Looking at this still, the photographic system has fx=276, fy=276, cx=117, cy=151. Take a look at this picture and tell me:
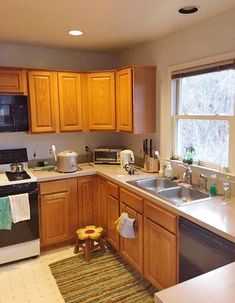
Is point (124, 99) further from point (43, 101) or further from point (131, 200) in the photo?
point (131, 200)

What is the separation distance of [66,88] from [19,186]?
1.28 m

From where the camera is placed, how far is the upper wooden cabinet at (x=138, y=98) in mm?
3053

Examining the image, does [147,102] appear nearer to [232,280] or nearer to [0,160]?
[0,160]

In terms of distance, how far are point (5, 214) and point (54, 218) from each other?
561 mm

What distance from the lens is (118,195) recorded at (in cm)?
285

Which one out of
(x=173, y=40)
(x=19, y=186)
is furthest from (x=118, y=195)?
(x=173, y=40)

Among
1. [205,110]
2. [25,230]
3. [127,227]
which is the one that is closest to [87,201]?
[25,230]

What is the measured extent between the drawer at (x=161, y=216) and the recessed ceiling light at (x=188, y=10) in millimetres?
1569

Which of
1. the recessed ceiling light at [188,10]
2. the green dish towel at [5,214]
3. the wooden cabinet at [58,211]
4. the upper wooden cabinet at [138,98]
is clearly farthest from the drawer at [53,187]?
the recessed ceiling light at [188,10]

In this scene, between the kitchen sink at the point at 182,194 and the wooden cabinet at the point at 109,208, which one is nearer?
the kitchen sink at the point at 182,194

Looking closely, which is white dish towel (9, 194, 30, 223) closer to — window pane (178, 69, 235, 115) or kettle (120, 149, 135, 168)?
kettle (120, 149, 135, 168)

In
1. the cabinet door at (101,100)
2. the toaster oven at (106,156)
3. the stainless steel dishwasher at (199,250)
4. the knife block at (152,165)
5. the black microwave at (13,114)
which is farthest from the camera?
the toaster oven at (106,156)

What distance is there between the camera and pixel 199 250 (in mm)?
1857

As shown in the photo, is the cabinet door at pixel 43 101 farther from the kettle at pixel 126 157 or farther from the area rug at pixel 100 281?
the area rug at pixel 100 281
